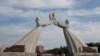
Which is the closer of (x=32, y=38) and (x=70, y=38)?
(x=32, y=38)

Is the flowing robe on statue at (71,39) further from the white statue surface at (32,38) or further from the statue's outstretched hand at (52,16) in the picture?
the white statue surface at (32,38)

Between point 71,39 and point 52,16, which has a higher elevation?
point 52,16

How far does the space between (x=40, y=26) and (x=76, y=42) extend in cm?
366

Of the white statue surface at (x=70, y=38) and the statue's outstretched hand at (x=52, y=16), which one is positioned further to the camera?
the statue's outstretched hand at (x=52, y=16)

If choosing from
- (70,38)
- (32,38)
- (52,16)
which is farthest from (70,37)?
(32,38)

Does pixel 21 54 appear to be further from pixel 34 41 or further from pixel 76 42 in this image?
pixel 76 42

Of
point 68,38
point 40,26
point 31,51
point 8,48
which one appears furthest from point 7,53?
point 68,38

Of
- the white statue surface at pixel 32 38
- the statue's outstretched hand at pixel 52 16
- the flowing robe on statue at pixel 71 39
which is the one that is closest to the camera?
the white statue surface at pixel 32 38

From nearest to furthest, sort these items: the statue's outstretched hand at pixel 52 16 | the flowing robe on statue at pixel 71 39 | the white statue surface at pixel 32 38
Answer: the white statue surface at pixel 32 38, the flowing robe on statue at pixel 71 39, the statue's outstretched hand at pixel 52 16

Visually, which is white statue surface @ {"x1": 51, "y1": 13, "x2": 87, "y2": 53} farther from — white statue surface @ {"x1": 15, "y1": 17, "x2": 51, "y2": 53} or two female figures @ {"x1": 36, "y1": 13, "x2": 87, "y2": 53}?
white statue surface @ {"x1": 15, "y1": 17, "x2": 51, "y2": 53}

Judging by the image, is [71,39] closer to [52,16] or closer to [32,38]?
[52,16]

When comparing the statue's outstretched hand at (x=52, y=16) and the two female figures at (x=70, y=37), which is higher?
the statue's outstretched hand at (x=52, y=16)

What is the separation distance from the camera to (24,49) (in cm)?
2203

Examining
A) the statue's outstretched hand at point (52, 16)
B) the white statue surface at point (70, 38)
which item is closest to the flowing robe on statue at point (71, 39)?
the white statue surface at point (70, 38)
